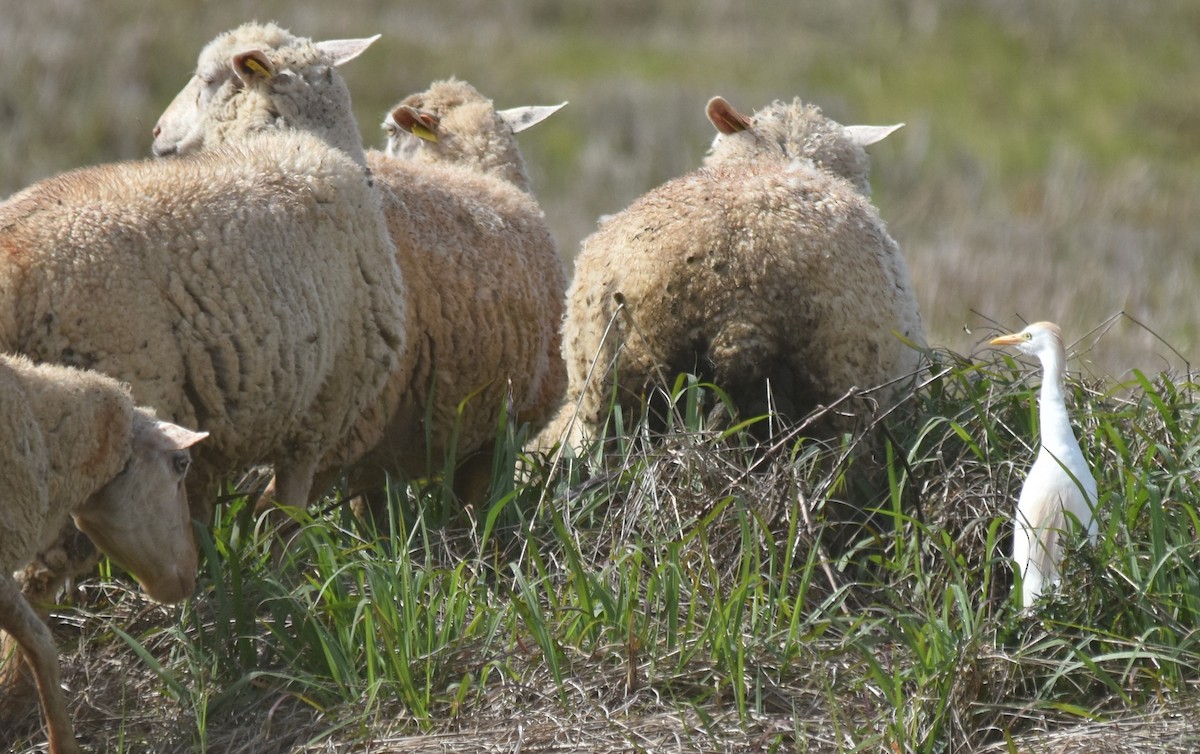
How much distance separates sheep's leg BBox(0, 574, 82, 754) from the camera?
3594 millimetres

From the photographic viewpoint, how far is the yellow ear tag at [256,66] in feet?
17.0

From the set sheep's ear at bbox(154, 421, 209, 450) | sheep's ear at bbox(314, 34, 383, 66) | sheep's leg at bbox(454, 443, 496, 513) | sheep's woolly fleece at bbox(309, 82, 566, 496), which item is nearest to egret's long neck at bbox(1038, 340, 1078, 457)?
sheep's woolly fleece at bbox(309, 82, 566, 496)

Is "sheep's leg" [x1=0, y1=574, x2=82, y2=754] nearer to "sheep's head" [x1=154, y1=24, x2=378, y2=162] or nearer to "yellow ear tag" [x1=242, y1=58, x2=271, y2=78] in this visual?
"sheep's head" [x1=154, y1=24, x2=378, y2=162]

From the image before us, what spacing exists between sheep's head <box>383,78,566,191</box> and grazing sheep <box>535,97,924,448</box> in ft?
5.48

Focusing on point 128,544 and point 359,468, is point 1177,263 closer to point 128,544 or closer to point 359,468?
point 359,468

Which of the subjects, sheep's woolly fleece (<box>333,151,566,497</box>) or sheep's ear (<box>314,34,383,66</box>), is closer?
sheep's woolly fleece (<box>333,151,566,497</box>)

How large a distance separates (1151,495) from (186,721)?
2388mm

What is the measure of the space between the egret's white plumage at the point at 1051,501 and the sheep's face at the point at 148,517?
2.05 meters

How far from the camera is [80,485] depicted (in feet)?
12.6

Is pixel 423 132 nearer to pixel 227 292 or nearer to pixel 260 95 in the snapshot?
pixel 260 95

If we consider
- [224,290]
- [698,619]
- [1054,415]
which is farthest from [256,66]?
[1054,415]

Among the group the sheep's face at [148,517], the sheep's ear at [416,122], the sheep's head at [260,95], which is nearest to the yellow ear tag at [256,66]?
the sheep's head at [260,95]

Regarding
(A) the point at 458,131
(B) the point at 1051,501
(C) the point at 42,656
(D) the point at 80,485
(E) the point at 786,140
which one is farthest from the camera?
(A) the point at 458,131

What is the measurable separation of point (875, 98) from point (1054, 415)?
17.2 meters
